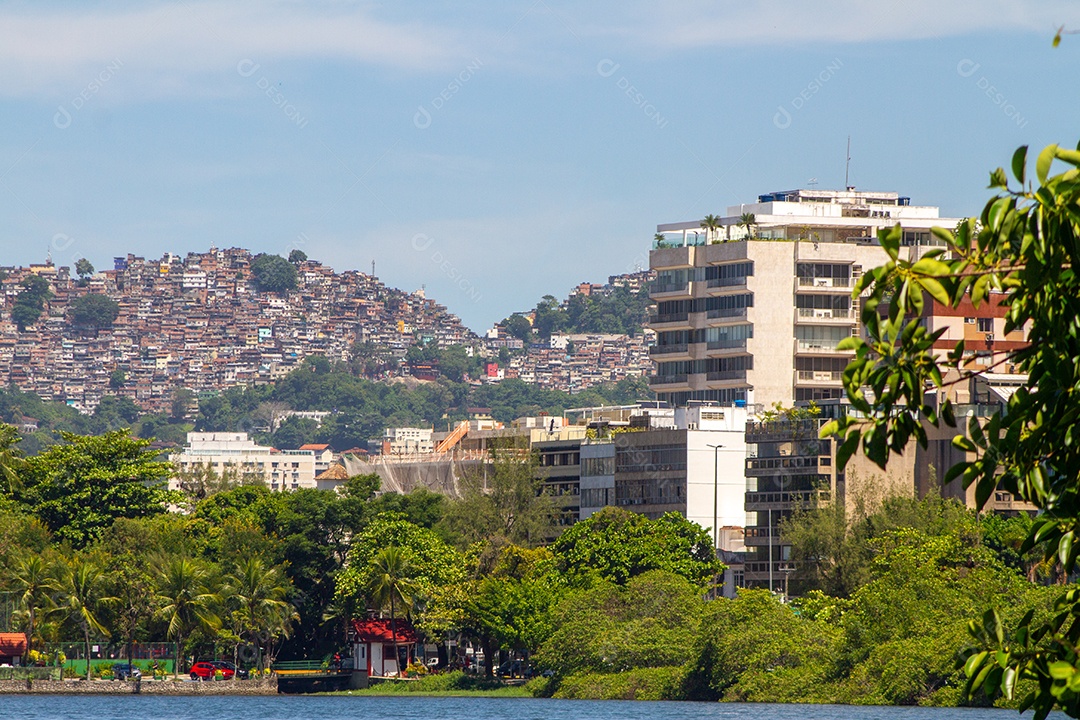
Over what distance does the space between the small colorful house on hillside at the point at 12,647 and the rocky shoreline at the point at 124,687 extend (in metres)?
2.70

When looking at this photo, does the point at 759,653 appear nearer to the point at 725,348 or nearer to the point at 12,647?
the point at 12,647

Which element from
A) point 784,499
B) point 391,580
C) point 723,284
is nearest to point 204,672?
point 391,580

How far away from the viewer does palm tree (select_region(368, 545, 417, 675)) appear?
107500mm

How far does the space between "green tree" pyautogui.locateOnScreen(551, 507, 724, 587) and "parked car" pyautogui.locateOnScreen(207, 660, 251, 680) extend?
59.0ft

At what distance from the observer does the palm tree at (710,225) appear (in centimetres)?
13850

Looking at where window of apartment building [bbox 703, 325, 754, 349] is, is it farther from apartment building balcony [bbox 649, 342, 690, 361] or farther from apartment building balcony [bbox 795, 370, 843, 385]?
apartment building balcony [bbox 795, 370, 843, 385]

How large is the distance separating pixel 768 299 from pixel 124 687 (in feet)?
177

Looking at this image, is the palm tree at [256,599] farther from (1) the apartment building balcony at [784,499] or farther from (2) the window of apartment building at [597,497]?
(1) the apartment building balcony at [784,499]

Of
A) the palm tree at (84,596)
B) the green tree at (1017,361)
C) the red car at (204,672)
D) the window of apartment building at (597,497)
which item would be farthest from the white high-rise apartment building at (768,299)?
the green tree at (1017,361)

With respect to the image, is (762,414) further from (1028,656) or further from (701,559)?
(1028,656)

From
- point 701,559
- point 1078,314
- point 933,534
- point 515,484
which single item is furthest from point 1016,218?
point 515,484

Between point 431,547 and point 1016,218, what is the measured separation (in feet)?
320

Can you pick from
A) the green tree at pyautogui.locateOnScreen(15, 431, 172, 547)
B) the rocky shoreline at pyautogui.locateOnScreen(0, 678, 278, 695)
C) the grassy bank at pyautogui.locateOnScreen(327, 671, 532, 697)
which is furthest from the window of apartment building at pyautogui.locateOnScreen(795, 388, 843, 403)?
the rocky shoreline at pyautogui.locateOnScreen(0, 678, 278, 695)

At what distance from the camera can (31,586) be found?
10019cm
